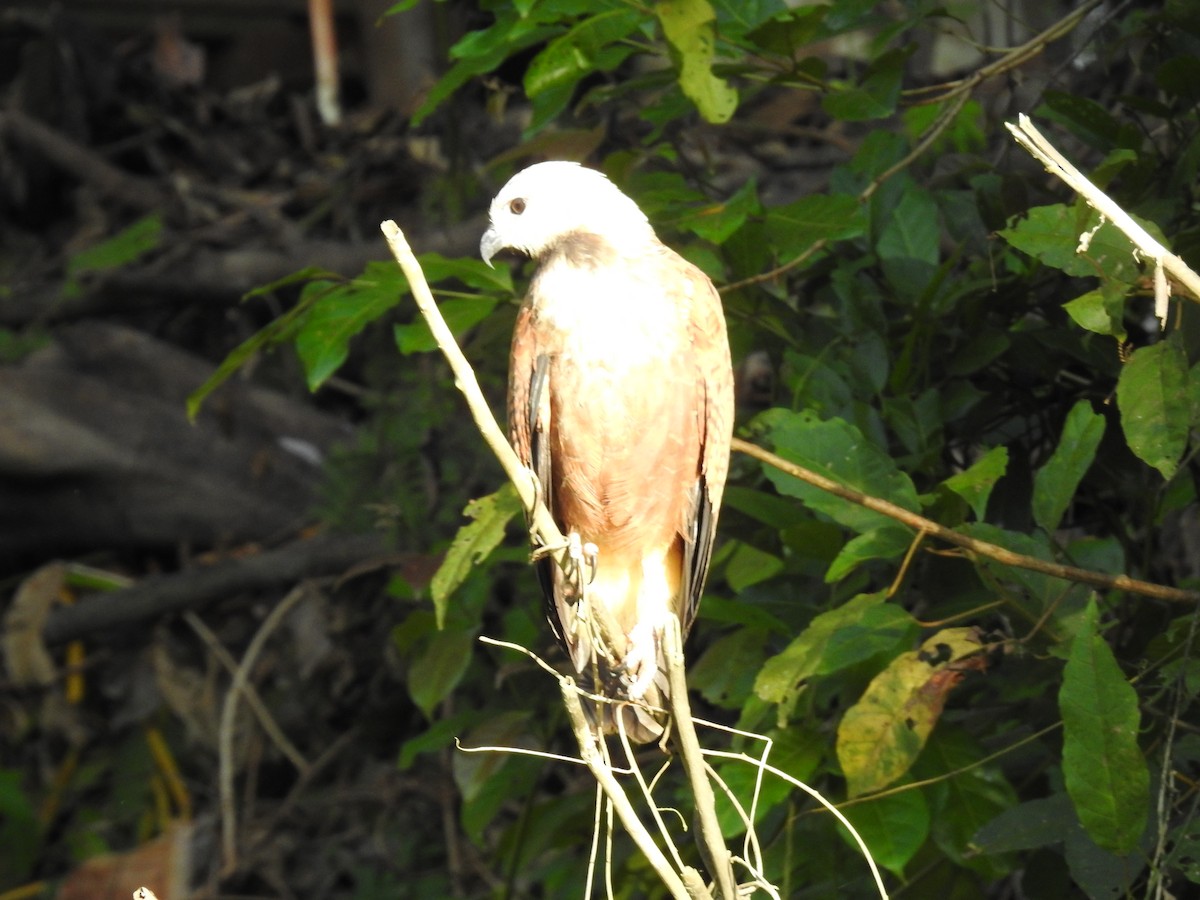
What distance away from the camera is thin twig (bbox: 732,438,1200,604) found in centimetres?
240

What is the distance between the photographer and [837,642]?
8.34 feet

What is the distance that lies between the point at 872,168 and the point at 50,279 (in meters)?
5.18

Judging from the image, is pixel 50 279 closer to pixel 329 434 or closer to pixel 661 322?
pixel 329 434

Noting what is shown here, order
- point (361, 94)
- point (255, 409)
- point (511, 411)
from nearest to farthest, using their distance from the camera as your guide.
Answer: point (511, 411) < point (255, 409) < point (361, 94)

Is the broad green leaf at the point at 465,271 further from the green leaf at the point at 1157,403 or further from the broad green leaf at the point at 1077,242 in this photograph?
the green leaf at the point at 1157,403

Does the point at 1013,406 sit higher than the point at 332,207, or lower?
higher

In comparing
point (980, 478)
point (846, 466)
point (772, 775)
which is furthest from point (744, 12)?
point (772, 775)

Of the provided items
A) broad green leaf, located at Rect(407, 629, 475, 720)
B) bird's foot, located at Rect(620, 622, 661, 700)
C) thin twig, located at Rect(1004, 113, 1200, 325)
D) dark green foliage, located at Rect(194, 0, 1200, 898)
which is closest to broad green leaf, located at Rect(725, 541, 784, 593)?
dark green foliage, located at Rect(194, 0, 1200, 898)

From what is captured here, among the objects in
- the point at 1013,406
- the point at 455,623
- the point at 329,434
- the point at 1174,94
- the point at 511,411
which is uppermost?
the point at 1174,94

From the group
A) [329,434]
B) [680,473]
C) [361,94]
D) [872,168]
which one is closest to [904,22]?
[872,168]

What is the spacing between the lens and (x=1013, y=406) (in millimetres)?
3221

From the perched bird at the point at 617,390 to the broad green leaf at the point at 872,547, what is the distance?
19.6 inches

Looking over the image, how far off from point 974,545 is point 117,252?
507 centimetres

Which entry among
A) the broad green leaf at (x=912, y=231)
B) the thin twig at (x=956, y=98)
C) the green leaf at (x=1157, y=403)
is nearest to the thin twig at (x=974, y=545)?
Answer: the green leaf at (x=1157, y=403)
